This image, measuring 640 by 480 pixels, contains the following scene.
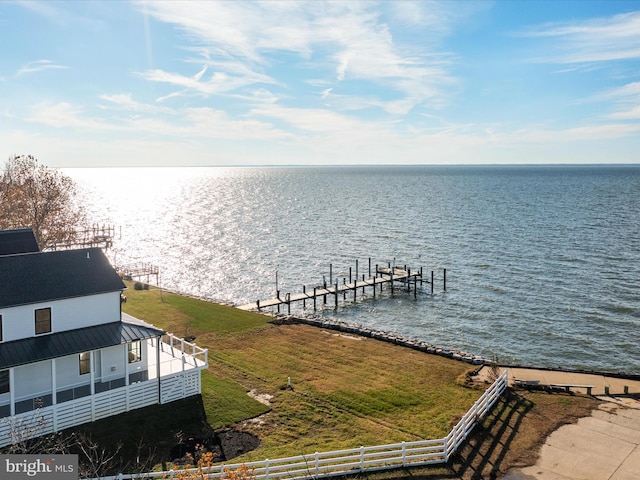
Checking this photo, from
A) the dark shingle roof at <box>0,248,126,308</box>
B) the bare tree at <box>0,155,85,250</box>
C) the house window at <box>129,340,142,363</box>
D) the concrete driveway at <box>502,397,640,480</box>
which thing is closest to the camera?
the concrete driveway at <box>502,397,640,480</box>

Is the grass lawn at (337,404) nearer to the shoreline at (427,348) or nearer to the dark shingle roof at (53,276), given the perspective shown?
the shoreline at (427,348)

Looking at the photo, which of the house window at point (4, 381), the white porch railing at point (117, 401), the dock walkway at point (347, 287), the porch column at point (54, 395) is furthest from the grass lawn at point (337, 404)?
the dock walkway at point (347, 287)

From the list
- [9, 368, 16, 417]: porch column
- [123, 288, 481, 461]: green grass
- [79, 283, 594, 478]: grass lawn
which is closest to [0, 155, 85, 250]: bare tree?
[123, 288, 481, 461]: green grass

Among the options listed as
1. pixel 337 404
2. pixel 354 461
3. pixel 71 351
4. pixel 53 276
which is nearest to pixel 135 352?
pixel 71 351

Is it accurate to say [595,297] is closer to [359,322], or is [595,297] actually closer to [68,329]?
[359,322]

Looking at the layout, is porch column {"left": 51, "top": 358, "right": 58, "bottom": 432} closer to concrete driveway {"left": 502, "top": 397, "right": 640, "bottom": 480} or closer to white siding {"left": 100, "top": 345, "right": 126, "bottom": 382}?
white siding {"left": 100, "top": 345, "right": 126, "bottom": 382}

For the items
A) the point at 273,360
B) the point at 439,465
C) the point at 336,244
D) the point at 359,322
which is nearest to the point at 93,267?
the point at 273,360
